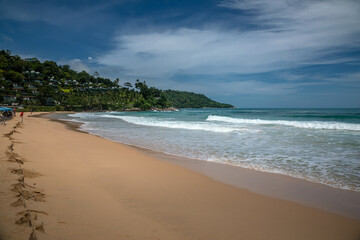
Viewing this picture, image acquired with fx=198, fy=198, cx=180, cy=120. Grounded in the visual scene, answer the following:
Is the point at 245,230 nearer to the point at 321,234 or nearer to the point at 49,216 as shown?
the point at 321,234

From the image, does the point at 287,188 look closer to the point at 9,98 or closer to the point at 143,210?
the point at 143,210

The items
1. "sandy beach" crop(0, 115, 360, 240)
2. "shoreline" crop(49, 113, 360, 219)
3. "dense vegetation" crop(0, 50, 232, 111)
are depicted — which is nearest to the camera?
"sandy beach" crop(0, 115, 360, 240)

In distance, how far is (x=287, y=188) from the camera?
454cm

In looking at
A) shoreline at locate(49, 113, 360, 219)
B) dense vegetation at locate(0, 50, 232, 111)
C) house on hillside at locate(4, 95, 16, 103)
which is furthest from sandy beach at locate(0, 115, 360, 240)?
house on hillside at locate(4, 95, 16, 103)

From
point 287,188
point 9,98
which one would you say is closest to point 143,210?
point 287,188

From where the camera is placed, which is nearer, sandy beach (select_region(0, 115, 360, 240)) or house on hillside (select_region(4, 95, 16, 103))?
sandy beach (select_region(0, 115, 360, 240))

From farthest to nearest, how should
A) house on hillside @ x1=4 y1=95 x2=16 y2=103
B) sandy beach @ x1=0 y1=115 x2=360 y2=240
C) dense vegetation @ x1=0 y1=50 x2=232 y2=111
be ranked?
dense vegetation @ x1=0 y1=50 x2=232 y2=111, house on hillside @ x1=4 y1=95 x2=16 y2=103, sandy beach @ x1=0 y1=115 x2=360 y2=240

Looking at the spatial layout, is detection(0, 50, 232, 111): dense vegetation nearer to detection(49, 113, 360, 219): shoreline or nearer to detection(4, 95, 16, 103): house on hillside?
detection(4, 95, 16, 103): house on hillside

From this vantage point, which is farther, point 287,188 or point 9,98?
point 9,98

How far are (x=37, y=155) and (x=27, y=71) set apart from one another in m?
125

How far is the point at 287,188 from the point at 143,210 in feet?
10.9

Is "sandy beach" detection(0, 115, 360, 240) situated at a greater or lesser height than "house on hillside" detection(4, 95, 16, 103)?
lesser

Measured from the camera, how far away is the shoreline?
3750mm

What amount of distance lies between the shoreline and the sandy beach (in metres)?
0.26
